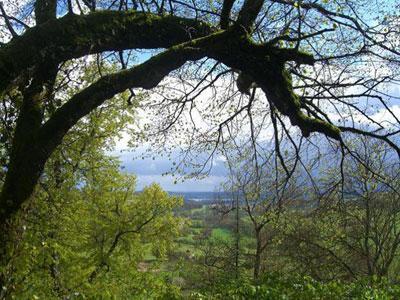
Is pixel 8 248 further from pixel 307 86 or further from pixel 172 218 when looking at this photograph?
pixel 172 218

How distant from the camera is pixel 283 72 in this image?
6.63 metres

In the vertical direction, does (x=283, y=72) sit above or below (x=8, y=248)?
above

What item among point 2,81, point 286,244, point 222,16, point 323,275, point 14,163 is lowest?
point 323,275

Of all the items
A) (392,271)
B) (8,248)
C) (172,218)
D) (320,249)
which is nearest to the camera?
(8,248)

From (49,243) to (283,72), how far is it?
5050 millimetres

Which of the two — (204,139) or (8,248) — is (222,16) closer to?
(8,248)

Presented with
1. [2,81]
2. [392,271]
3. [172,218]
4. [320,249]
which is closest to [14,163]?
[2,81]

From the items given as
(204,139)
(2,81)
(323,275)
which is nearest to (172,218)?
(323,275)

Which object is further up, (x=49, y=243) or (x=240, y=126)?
(x=240, y=126)

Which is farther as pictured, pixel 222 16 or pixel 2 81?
pixel 222 16

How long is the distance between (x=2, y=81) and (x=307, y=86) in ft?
18.1

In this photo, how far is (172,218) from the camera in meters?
20.9

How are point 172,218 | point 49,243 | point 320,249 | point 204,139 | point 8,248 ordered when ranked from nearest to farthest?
point 8,248
point 49,243
point 204,139
point 172,218
point 320,249

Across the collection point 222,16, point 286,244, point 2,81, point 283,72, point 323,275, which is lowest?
point 323,275
